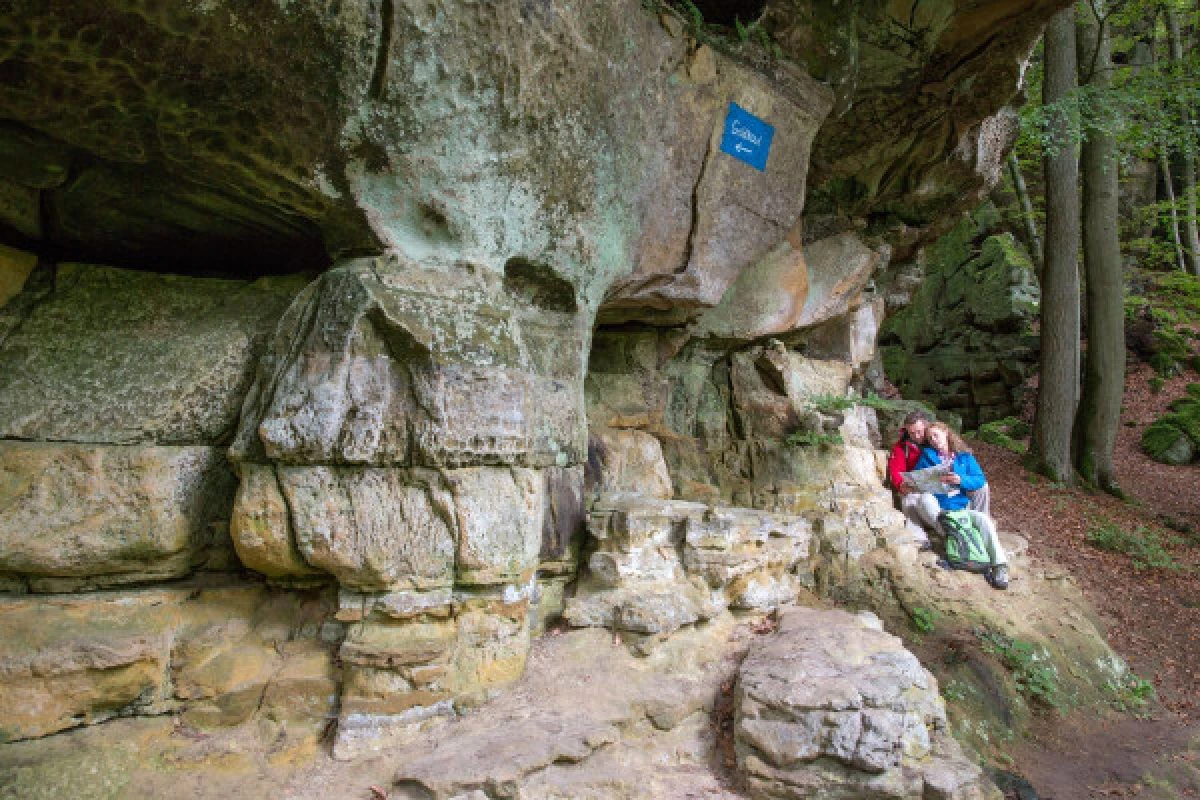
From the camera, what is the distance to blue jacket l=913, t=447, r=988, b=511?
674cm

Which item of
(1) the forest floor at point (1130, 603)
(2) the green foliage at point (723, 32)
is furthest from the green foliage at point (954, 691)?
(2) the green foliage at point (723, 32)

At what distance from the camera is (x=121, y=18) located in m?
2.88

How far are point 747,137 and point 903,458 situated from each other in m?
3.89

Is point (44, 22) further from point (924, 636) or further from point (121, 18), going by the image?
point (924, 636)

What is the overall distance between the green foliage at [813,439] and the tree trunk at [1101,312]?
644 cm

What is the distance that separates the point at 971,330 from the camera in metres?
15.5

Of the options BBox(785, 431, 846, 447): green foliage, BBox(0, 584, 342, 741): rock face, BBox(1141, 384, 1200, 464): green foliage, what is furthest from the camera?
BBox(1141, 384, 1200, 464): green foliage

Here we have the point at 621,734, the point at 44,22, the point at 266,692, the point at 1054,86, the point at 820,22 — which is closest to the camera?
the point at 44,22

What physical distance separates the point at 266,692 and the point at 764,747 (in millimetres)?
2604

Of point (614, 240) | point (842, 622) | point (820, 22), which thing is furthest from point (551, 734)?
point (820, 22)

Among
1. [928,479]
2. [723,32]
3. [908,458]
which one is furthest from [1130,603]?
[723,32]

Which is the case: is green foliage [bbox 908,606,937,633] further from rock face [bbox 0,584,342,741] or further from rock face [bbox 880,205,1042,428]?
rock face [bbox 880,205,1042,428]

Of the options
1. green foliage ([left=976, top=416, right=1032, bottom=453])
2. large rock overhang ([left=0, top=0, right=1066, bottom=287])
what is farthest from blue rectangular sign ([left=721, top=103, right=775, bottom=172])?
green foliage ([left=976, top=416, right=1032, bottom=453])

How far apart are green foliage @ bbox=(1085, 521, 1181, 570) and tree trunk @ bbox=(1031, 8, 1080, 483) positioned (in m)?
1.47
